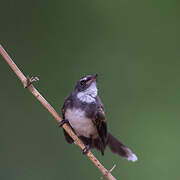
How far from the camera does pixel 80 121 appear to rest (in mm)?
3932

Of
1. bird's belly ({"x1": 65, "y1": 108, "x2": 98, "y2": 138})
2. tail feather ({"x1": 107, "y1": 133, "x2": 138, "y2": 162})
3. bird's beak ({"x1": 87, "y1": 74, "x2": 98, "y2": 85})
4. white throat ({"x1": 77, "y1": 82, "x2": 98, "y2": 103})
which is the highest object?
bird's beak ({"x1": 87, "y1": 74, "x2": 98, "y2": 85})

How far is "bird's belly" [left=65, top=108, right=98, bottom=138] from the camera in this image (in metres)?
3.91

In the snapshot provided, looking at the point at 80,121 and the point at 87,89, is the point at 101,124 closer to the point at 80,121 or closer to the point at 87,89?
the point at 80,121

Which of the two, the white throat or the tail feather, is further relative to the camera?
the tail feather

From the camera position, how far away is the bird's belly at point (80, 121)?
3.91 metres

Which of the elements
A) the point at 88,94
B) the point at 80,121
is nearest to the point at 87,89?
the point at 88,94

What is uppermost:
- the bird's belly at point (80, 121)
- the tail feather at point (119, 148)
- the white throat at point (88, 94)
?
the white throat at point (88, 94)

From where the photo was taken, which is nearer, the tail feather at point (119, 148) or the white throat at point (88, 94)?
the white throat at point (88, 94)

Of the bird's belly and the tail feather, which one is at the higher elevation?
the bird's belly

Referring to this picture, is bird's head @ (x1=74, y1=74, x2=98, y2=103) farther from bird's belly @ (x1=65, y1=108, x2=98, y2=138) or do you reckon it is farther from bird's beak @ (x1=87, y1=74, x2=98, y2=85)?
bird's belly @ (x1=65, y1=108, x2=98, y2=138)

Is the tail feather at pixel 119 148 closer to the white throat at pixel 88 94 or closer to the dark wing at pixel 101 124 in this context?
the dark wing at pixel 101 124

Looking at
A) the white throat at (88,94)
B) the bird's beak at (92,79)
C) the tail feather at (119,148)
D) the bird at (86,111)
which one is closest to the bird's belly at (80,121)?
the bird at (86,111)

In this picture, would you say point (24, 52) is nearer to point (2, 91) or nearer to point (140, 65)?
point (2, 91)

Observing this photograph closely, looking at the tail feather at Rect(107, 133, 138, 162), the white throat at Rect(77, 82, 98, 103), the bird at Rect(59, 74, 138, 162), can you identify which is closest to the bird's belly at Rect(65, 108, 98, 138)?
the bird at Rect(59, 74, 138, 162)
